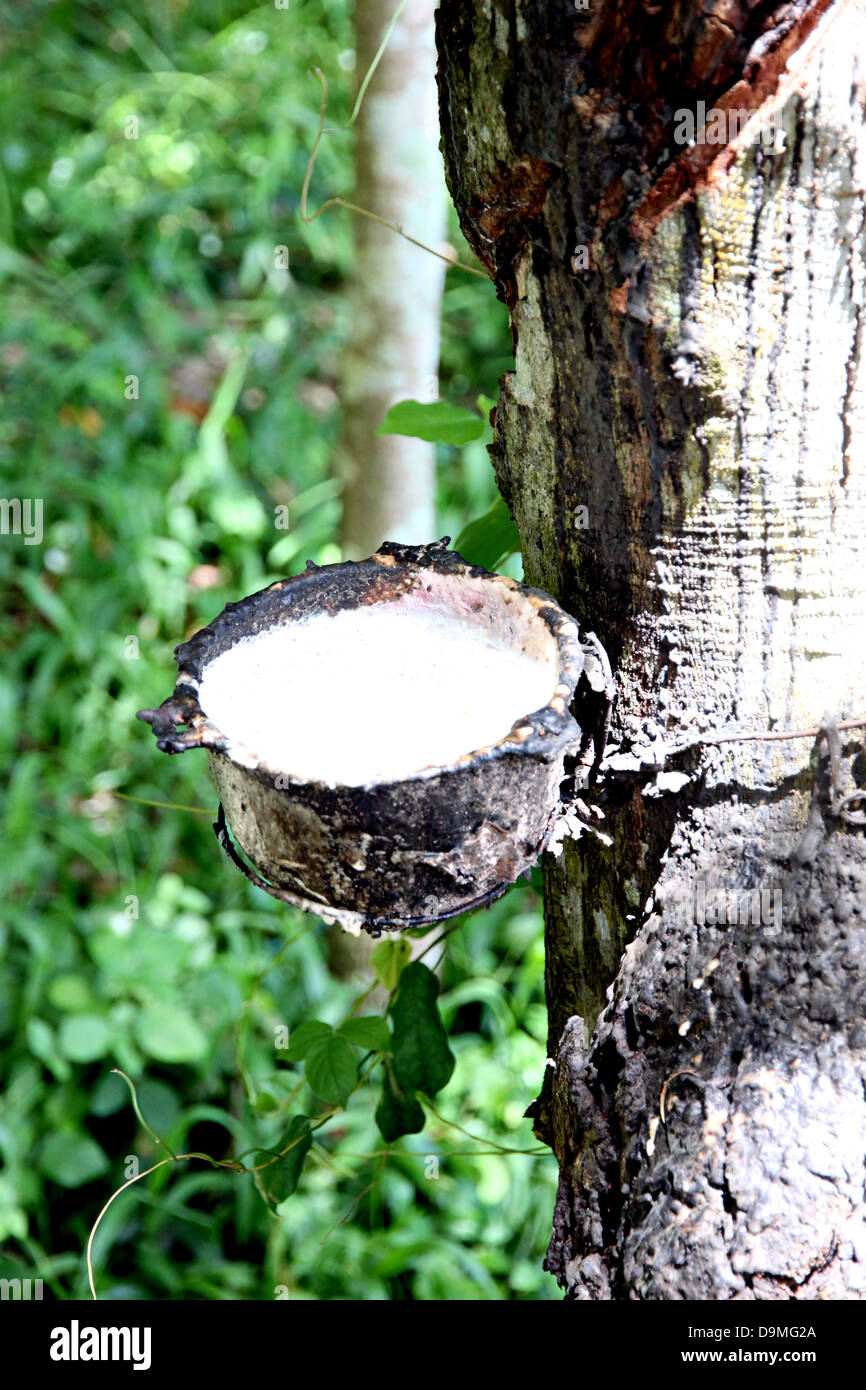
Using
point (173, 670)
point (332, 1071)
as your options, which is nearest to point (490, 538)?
point (332, 1071)

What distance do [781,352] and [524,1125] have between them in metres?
1.93

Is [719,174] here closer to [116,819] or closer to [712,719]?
[712,719]

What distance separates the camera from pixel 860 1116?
1156mm

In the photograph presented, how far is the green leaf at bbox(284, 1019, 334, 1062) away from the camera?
65.7 inches

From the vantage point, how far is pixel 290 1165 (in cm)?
167

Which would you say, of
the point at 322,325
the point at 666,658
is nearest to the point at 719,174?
the point at 666,658

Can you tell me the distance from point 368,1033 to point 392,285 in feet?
5.27

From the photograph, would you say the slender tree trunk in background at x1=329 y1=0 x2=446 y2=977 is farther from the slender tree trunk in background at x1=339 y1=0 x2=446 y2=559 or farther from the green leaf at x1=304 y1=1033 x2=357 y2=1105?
the green leaf at x1=304 y1=1033 x2=357 y2=1105

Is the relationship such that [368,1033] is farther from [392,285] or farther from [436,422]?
[392,285]

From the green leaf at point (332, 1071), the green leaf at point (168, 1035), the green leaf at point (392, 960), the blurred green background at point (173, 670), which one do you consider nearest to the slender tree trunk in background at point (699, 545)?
the green leaf at point (332, 1071)

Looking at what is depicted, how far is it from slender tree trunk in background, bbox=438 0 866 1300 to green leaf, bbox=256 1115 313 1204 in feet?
1.53

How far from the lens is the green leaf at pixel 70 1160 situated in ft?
8.39

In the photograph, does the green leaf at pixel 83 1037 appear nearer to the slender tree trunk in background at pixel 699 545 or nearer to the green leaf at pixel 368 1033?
the green leaf at pixel 368 1033

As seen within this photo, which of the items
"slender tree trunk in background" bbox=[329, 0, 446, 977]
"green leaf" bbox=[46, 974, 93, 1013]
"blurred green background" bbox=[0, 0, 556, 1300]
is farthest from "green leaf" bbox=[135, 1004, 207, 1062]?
"slender tree trunk in background" bbox=[329, 0, 446, 977]
